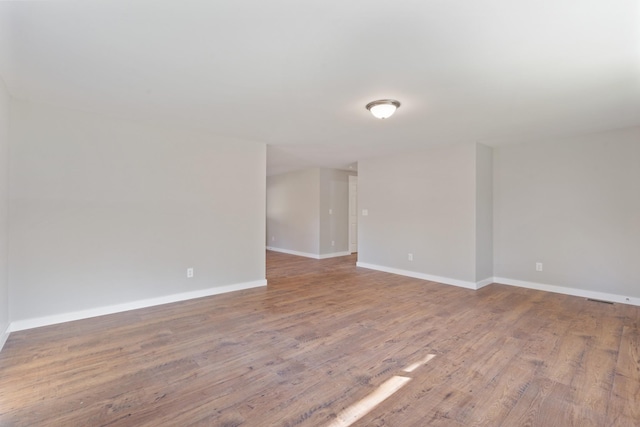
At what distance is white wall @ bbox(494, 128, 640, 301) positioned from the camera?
147 inches

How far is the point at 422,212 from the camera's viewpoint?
200 inches

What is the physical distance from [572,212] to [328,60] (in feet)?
13.4

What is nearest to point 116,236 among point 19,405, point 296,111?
point 19,405

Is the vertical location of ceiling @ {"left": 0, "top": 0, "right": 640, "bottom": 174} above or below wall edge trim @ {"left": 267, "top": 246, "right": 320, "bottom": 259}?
above

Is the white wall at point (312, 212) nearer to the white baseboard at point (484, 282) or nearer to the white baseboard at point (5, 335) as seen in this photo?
the white baseboard at point (484, 282)

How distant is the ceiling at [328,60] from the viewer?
1600mm

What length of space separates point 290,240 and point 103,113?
5.21 m

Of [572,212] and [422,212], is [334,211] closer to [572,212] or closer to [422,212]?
[422,212]

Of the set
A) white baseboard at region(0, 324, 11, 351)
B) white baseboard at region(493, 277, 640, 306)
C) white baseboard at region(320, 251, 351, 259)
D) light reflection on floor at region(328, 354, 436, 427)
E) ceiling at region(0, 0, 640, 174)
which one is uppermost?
ceiling at region(0, 0, 640, 174)

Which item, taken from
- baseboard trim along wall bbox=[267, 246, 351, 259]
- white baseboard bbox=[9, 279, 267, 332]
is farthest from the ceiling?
baseboard trim along wall bbox=[267, 246, 351, 259]

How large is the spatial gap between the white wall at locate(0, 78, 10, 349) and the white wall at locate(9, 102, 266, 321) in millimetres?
109

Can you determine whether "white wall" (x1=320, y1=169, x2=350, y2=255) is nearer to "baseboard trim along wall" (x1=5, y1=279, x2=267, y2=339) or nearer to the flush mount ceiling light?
"baseboard trim along wall" (x1=5, y1=279, x2=267, y2=339)

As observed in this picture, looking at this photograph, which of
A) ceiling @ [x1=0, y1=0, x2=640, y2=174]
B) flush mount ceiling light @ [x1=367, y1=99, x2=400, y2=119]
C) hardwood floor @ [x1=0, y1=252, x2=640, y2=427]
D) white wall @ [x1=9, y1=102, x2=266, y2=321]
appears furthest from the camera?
white wall @ [x1=9, y1=102, x2=266, y2=321]

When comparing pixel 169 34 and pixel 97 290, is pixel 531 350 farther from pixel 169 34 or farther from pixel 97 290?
pixel 97 290
